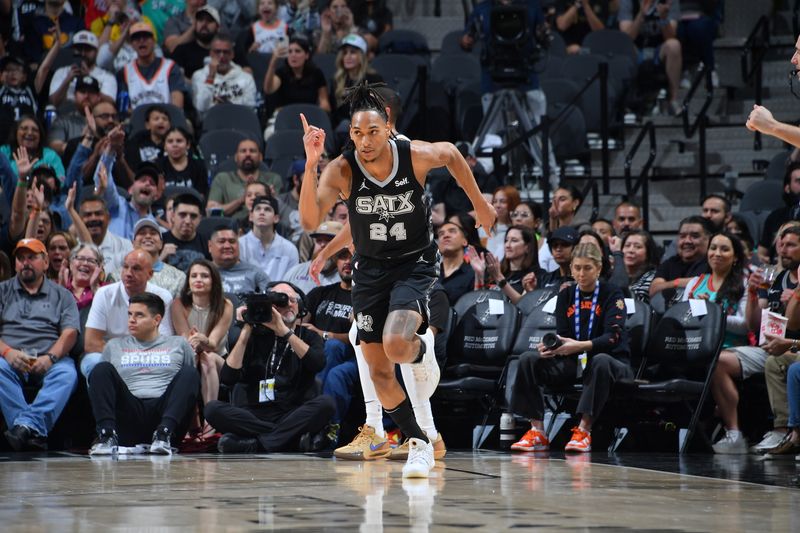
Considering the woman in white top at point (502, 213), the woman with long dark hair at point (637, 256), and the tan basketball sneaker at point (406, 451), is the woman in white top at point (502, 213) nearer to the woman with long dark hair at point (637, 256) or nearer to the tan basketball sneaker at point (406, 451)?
the woman with long dark hair at point (637, 256)

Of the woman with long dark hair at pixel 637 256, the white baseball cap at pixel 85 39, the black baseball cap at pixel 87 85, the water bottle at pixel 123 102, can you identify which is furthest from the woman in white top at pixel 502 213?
the white baseball cap at pixel 85 39

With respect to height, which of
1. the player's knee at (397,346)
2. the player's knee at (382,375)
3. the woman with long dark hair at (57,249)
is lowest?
the player's knee at (382,375)

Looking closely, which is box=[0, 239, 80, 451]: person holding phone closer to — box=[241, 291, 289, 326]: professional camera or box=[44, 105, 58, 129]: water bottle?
box=[241, 291, 289, 326]: professional camera

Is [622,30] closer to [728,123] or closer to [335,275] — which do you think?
[728,123]

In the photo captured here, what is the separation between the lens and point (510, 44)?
483 inches

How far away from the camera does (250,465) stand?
710 centimetres

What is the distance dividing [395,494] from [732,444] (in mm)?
3630

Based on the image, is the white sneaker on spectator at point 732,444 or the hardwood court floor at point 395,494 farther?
the white sneaker on spectator at point 732,444

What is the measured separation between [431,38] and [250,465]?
10.3 m

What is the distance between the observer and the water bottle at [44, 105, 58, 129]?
41.7 ft

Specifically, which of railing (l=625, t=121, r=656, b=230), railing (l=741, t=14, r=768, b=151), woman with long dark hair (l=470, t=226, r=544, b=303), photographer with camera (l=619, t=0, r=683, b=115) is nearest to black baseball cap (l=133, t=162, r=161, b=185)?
woman with long dark hair (l=470, t=226, r=544, b=303)

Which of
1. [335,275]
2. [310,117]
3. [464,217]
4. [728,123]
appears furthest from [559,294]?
[728,123]

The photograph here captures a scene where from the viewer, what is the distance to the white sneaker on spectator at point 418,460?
20.4ft

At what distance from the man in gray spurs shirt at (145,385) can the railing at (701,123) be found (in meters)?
5.84
